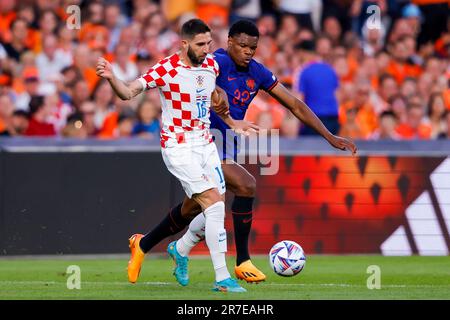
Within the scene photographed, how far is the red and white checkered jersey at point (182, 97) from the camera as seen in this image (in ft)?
36.6

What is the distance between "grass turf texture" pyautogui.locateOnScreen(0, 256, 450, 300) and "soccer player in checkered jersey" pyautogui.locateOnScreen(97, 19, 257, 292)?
23.0 inches

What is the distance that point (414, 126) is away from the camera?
18.6 meters

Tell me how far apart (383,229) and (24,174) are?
166 inches

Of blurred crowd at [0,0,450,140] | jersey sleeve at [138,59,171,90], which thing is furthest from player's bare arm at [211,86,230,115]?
blurred crowd at [0,0,450,140]

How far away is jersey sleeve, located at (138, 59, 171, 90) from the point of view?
11062 millimetres

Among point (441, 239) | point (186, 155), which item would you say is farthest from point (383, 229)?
point (186, 155)

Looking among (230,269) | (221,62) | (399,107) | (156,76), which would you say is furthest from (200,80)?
(399,107)

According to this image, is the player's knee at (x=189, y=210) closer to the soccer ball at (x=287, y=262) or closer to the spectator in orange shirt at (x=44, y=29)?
the soccer ball at (x=287, y=262)

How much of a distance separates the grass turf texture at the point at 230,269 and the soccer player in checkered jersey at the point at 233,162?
1.19 ft

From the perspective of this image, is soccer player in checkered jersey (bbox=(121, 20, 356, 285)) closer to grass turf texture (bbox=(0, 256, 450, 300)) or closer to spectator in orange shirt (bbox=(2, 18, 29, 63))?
grass turf texture (bbox=(0, 256, 450, 300))

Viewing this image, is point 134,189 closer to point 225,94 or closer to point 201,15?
point 225,94

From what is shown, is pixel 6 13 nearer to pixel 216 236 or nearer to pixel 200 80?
pixel 200 80

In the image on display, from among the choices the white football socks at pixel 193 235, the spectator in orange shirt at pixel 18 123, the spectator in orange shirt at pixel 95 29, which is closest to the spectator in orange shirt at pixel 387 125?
the spectator in orange shirt at pixel 95 29

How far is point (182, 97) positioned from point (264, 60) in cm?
864
